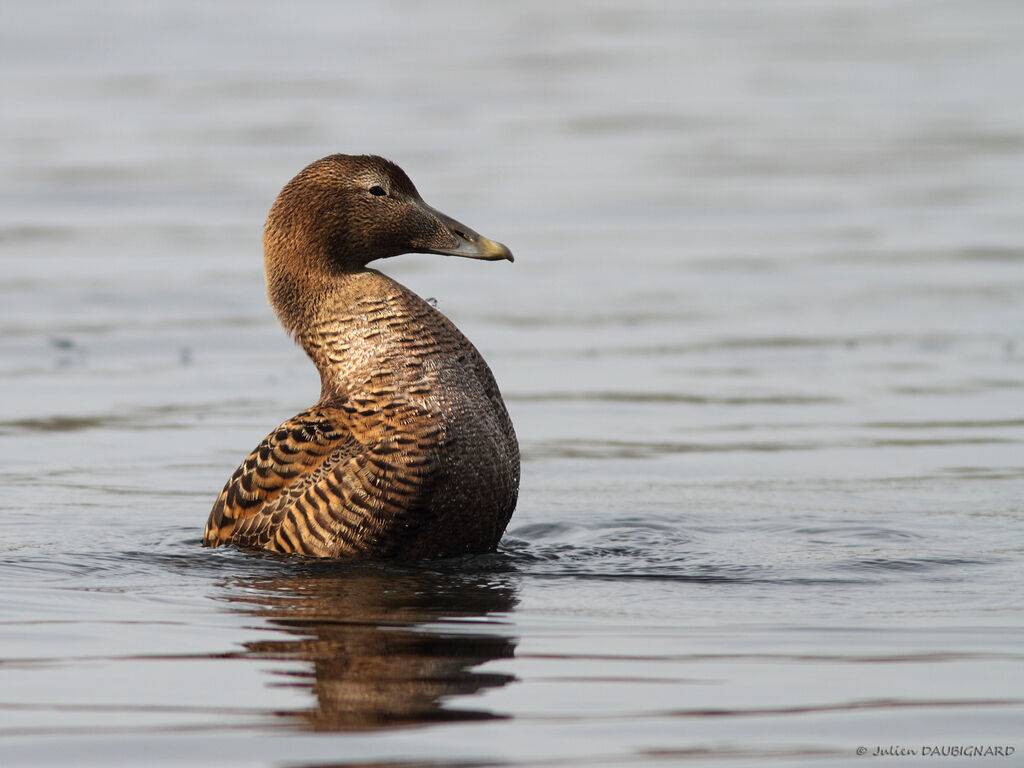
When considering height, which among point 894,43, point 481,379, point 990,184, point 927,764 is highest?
point 894,43

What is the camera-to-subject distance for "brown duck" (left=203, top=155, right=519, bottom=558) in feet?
22.5

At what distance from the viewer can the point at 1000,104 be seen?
824 inches

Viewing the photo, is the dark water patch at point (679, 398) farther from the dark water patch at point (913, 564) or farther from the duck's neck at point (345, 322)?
the duck's neck at point (345, 322)

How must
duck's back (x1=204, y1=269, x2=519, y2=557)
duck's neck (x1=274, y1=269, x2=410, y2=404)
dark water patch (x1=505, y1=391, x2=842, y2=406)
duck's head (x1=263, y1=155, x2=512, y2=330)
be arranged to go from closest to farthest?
duck's back (x1=204, y1=269, x2=519, y2=557) < duck's neck (x1=274, y1=269, x2=410, y2=404) < duck's head (x1=263, y1=155, x2=512, y2=330) < dark water patch (x1=505, y1=391, x2=842, y2=406)

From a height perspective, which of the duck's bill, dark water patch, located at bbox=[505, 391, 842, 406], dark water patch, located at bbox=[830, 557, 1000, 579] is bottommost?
dark water patch, located at bbox=[830, 557, 1000, 579]

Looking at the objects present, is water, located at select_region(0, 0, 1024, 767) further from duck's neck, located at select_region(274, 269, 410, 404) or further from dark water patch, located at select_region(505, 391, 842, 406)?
duck's neck, located at select_region(274, 269, 410, 404)

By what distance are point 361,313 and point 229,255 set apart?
7.38 m

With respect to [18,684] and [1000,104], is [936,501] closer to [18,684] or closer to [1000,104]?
[18,684]

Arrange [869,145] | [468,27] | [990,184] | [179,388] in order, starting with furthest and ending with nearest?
[468,27], [869,145], [990,184], [179,388]

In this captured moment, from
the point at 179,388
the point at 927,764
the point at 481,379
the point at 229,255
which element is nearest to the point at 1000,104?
the point at 229,255

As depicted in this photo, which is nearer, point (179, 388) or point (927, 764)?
point (927, 764)

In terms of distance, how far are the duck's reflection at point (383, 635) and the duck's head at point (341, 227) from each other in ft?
3.68

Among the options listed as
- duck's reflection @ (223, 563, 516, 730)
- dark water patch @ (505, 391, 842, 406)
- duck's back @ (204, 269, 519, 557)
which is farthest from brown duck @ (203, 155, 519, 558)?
dark water patch @ (505, 391, 842, 406)

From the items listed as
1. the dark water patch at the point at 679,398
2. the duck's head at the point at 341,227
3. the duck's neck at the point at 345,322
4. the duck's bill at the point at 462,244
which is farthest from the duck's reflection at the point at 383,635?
the dark water patch at the point at 679,398
